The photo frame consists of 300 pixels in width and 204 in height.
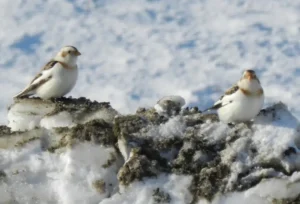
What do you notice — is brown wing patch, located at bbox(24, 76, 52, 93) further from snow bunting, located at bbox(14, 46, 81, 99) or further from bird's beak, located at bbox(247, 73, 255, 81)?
bird's beak, located at bbox(247, 73, 255, 81)

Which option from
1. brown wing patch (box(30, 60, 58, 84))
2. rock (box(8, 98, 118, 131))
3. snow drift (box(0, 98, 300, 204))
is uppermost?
brown wing patch (box(30, 60, 58, 84))

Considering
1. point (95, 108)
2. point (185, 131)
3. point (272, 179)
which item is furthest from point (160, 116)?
point (272, 179)

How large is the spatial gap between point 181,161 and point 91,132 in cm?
165

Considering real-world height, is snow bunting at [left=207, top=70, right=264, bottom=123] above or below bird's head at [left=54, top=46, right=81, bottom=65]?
below

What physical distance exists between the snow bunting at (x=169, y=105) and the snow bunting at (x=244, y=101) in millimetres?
795

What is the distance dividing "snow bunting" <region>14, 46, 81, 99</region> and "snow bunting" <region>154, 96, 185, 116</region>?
102 inches

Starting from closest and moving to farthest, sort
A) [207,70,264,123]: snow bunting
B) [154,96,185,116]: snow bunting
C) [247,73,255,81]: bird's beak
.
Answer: [154,96,185,116]: snow bunting, [207,70,264,123]: snow bunting, [247,73,255,81]: bird's beak

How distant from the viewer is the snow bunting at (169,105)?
42.0 ft

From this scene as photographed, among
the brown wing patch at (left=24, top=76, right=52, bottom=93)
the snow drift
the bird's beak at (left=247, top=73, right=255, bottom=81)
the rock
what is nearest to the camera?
the snow drift

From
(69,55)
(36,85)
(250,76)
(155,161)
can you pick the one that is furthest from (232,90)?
(36,85)

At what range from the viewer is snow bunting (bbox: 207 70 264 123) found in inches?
509

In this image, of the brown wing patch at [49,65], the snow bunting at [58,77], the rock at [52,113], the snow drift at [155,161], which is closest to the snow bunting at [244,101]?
the snow drift at [155,161]

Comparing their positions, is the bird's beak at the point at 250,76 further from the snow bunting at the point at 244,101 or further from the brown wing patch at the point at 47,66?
A: the brown wing patch at the point at 47,66

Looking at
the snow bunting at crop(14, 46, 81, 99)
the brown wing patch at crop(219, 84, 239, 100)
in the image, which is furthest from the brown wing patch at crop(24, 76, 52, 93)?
the brown wing patch at crop(219, 84, 239, 100)
